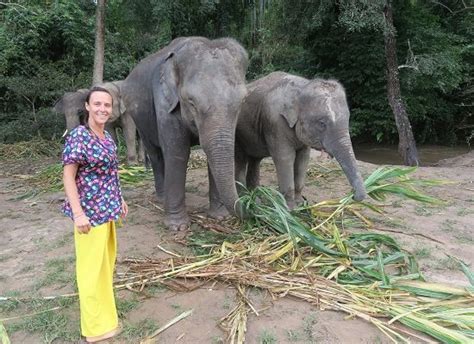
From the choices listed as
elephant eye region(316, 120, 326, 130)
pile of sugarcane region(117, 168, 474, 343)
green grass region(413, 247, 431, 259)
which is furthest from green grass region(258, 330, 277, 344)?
elephant eye region(316, 120, 326, 130)

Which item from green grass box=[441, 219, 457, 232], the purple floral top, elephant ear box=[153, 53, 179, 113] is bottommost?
green grass box=[441, 219, 457, 232]

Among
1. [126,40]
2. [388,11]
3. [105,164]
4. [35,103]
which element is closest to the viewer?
[105,164]

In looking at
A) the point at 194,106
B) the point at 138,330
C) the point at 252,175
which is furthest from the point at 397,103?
the point at 138,330

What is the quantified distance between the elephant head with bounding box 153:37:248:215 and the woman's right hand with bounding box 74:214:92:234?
1.47 meters

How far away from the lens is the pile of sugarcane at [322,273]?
279cm

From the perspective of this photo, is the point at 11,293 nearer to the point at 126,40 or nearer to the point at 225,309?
the point at 225,309

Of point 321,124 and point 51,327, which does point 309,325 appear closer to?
point 51,327

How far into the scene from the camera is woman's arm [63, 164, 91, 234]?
8.17 ft

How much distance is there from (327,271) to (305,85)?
2.06 metres

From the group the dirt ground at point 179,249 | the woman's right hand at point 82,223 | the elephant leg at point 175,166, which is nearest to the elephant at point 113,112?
the dirt ground at point 179,249

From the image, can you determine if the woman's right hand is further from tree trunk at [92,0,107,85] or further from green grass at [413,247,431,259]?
tree trunk at [92,0,107,85]

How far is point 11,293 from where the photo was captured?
334cm

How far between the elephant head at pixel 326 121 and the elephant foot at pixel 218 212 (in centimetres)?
111

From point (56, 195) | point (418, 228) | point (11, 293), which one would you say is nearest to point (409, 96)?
point (418, 228)
